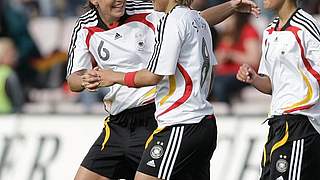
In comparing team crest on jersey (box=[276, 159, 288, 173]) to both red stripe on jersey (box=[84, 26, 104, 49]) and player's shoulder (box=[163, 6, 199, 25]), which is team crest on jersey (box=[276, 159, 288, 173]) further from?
red stripe on jersey (box=[84, 26, 104, 49])

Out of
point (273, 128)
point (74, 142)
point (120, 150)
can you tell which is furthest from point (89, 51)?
point (74, 142)

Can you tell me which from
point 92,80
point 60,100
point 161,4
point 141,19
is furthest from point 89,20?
point 60,100

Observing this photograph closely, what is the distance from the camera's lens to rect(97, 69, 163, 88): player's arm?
6.96 meters

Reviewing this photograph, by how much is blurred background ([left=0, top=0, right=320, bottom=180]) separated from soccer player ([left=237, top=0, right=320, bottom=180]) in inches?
116

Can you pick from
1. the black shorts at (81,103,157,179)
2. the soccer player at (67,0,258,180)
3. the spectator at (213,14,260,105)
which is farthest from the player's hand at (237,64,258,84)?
the spectator at (213,14,260,105)

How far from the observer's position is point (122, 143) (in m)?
8.00

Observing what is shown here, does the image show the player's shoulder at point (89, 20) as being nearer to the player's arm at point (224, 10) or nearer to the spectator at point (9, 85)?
the player's arm at point (224, 10)

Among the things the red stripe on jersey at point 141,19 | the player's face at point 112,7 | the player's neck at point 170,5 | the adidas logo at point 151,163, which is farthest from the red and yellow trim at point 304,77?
the player's face at point 112,7

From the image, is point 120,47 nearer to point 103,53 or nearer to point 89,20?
point 103,53

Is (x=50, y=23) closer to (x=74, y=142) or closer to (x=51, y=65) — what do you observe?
(x=51, y=65)

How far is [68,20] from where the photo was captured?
14.0 metres

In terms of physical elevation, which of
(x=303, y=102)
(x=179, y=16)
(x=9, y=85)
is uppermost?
(x=179, y=16)

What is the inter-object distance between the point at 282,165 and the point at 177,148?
0.78 metres

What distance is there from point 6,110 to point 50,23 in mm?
1844
